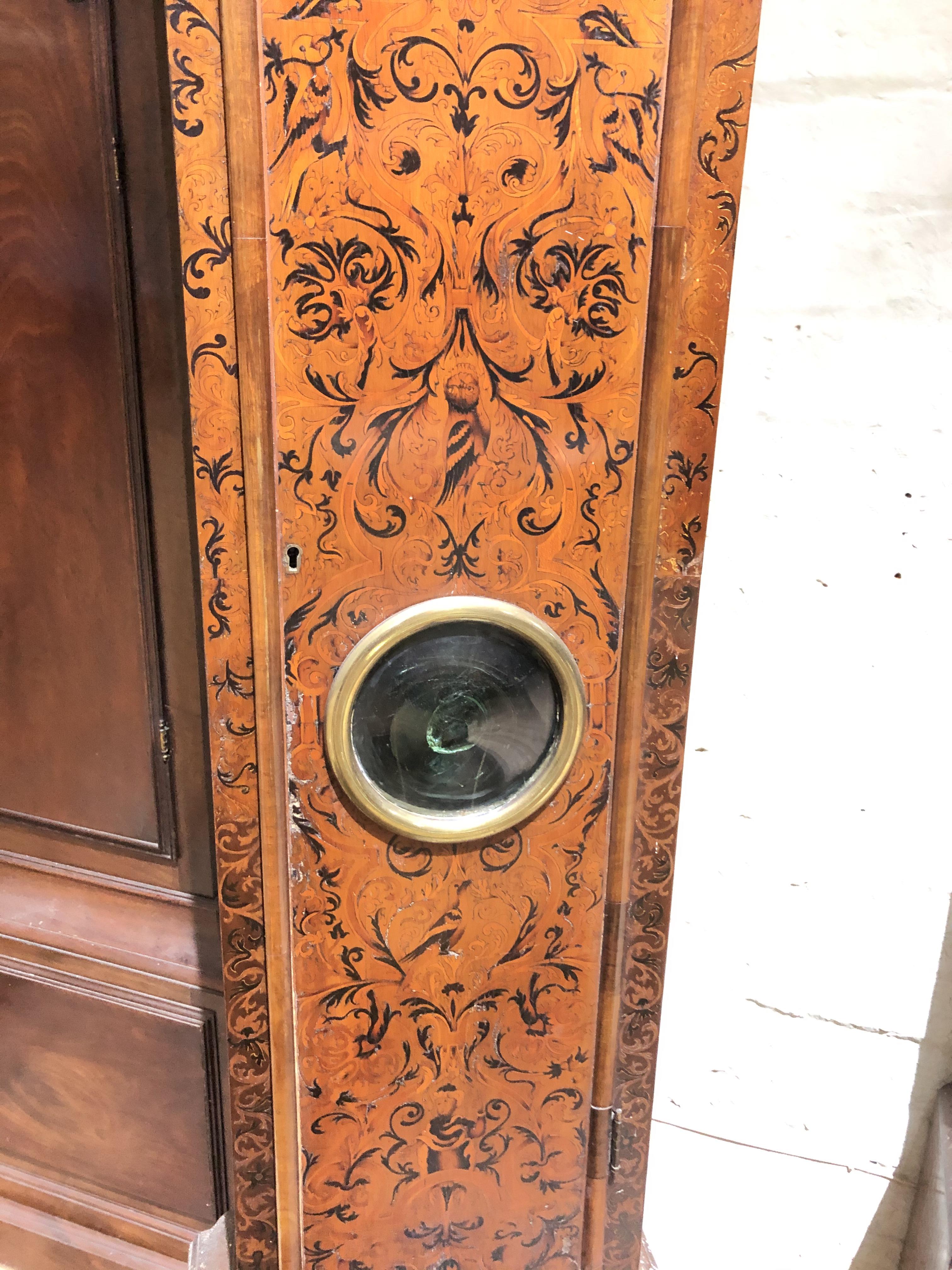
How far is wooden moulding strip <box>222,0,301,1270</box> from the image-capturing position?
1.80ft

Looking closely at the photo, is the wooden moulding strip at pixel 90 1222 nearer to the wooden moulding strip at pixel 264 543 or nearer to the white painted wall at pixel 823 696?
the wooden moulding strip at pixel 264 543

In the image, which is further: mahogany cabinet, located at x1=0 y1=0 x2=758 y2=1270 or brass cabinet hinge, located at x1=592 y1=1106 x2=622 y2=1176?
brass cabinet hinge, located at x1=592 y1=1106 x2=622 y2=1176

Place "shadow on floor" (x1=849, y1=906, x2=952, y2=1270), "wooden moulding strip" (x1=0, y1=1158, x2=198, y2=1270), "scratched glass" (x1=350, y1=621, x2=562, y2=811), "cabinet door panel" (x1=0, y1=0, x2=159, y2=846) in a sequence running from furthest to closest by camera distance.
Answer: "wooden moulding strip" (x1=0, y1=1158, x2=198, y2=1270)
"shadow on floor" (x1=849, y1=906, x2=952, y2=1270)
"cabinet door panel" (x1=0, y1=0, x2=159, y2=846)
"scratched glass" (x1=350, y1=621, x2=562, y2=811)

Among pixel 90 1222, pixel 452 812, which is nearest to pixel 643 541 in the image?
pixel 452 812

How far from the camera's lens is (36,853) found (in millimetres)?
1018

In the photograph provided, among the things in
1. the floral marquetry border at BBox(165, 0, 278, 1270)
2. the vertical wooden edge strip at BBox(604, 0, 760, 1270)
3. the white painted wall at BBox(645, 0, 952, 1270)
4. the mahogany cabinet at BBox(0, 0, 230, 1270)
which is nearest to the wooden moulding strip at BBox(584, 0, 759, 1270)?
the vertical wooden edge strip at BBox(604, 0, 760, 1270)

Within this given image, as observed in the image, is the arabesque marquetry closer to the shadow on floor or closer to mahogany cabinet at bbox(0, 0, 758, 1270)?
mahogany cabinet at bbox(0, 0, 758, 1270)

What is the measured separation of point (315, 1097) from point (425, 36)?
2.65ft

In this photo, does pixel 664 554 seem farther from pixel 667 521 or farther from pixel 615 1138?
pixel 615 1138

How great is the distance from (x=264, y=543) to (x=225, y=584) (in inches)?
1.8

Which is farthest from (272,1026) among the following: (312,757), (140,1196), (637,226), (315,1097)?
(637,226)

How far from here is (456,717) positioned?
2.22ft

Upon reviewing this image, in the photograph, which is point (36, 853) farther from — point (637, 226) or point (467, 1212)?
point (637, 226)

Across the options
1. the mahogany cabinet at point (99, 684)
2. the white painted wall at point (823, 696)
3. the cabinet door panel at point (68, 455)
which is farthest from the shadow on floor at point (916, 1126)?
the cabinet door panel at point (68, 455)
